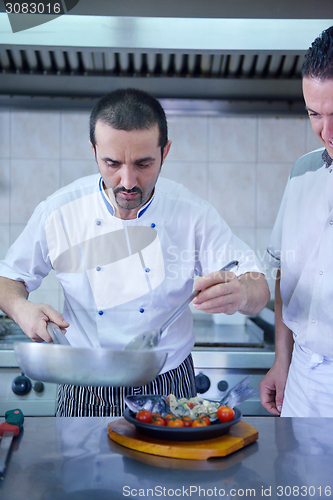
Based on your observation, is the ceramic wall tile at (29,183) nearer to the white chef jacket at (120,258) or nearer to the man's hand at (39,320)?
the white chef jacket at (120,258)

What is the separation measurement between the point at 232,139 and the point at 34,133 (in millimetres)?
1065

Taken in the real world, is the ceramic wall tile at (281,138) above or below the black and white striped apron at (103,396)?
above

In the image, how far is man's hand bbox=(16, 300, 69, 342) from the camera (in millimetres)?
975

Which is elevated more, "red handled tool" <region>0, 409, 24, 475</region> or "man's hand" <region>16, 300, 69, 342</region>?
"man's hand" <region>16, 300, 69, 342</region>

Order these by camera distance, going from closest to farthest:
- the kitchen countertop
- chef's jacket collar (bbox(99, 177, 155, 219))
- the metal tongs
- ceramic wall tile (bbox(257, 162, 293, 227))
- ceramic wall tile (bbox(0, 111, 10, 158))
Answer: the kitchen countertop, the metal tongs, chef's jacket collar (bbox(99, 177, 155, 219)), ceramic wall tile (bbox(0, 111, 10, 158)), ceramic wall tile (bbox(257, 162, 293, 227))

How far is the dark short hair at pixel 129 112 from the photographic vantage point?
114cm

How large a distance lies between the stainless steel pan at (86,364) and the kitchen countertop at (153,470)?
0.14m

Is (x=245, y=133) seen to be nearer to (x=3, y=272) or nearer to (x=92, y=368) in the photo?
(x=3, y=272)

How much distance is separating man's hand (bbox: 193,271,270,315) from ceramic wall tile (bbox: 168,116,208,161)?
57.3 inches

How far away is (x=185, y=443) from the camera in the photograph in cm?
82

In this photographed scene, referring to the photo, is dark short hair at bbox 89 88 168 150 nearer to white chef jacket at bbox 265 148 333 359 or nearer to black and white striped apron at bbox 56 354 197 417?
white chef jacket at bbox 265 148 333 359

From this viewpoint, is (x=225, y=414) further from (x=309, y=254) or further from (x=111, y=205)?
(x=111, y=205)

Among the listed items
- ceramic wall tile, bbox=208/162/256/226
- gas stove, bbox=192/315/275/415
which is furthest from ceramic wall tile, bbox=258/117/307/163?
gas stove, bbox=192/315/275/415

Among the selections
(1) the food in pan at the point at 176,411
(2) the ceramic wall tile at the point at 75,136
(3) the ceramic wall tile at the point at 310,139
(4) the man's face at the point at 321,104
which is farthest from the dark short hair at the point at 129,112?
(3) the ceramic wall tile at the point at 310,139
